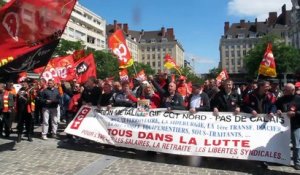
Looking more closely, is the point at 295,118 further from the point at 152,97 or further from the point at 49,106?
the point at 49,106

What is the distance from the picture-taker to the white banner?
8172 mm

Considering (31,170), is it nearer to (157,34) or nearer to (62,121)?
(62,121)

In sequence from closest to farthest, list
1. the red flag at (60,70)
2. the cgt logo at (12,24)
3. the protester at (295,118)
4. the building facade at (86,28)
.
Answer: the cgt logo at (12,24) < the protester at (295,118) < the red flag at (60,70) < the building facade at (86,28)

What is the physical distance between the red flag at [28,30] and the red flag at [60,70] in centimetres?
762

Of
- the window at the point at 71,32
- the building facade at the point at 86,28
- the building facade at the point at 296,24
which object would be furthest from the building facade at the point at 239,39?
the window at the point at 71,32

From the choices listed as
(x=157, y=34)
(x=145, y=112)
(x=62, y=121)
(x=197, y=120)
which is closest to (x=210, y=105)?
(x=197, y=120)

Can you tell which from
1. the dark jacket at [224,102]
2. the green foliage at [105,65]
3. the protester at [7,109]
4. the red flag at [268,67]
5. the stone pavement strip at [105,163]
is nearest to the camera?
the stone pavement strip at [105,163]

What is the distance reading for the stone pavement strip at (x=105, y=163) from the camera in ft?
25.4

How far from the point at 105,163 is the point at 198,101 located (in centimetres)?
253

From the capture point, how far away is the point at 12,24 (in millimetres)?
7531

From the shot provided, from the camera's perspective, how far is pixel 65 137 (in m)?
11.6

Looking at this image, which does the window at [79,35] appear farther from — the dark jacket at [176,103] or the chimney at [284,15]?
the dark jacket at [176,103]

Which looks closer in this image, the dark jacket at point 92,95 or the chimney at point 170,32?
the dark jacket at point 92,95

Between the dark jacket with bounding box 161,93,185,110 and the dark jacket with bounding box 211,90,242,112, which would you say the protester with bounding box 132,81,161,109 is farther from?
the dark jacket with bounding box 211,90,242,112
